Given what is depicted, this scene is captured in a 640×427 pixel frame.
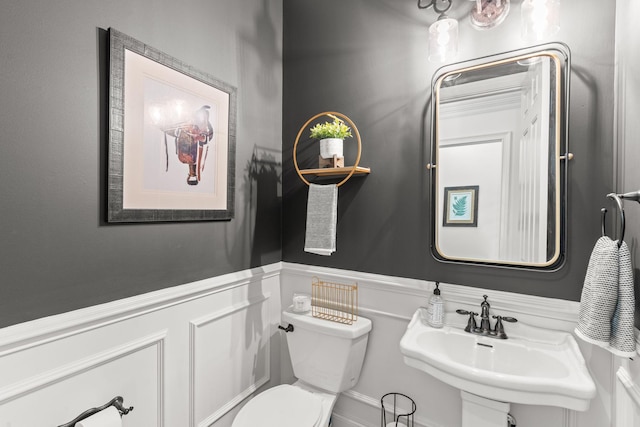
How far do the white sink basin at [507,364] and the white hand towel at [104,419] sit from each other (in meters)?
1.02

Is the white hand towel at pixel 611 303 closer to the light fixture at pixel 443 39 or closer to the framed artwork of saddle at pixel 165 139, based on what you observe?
the light fixture at pixel 443 39

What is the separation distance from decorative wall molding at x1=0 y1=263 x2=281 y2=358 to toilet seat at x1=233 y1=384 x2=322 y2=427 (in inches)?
21.2

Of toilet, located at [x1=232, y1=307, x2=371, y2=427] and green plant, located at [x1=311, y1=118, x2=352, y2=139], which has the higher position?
green plant, located at [x1=311, y1=118, x2=352, y2=139]

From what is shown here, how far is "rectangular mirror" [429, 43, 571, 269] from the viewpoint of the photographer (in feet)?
4.01

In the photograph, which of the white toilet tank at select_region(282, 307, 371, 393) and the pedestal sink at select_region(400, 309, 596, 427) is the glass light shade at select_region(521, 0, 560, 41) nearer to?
the pedestal sink at select_region(400, 309, 596, 427)

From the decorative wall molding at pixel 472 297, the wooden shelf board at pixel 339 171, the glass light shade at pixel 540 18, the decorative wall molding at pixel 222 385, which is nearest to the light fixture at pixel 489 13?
the glass light shade at pixel 540 18

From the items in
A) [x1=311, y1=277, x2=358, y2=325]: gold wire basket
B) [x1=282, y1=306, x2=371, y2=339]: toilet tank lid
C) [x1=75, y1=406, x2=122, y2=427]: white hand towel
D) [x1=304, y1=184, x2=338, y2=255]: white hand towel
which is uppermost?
[x1=304, y1=184, x2=338, y2=255]: white hand towel

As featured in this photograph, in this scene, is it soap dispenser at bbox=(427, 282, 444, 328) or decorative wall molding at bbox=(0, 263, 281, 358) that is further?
soap dispenser at bbox=(427, 282, 444, 328)

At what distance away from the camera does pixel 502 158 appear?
4.33 ft

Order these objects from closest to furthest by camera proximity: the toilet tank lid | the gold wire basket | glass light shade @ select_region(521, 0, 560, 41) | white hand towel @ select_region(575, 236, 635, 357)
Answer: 1. white hand towel @ select_region(575, 236, 635, 357)
2. glass light shade @ select_region(521, 0, 560, 41)
3. the toilet tank lid
4. the gold wire basket

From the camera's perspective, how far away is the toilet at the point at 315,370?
4.51 feet

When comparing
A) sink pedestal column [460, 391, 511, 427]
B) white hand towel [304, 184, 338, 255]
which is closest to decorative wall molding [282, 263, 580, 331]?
white hand towel [304, 184, 338, 255]

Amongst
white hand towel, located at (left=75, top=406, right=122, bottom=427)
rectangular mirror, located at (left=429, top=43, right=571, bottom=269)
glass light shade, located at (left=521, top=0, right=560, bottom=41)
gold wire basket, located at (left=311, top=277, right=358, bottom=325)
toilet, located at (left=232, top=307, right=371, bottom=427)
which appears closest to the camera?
white hand towel, located at (left=75, top=406, right=122, bottom=427)

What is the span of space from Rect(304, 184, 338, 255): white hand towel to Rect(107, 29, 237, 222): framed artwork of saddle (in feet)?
1.35
